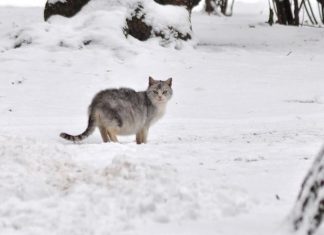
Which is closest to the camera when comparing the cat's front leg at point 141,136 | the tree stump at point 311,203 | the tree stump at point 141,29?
the tree stump at point 311,203

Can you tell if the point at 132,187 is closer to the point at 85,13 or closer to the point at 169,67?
the point at 169,67

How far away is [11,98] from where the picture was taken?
9.38 m

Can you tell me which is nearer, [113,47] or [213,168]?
[213,168]

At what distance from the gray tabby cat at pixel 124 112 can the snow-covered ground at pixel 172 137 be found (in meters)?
0.24

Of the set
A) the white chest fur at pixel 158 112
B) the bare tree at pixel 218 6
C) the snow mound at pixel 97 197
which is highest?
the snow mound at pixel 97 197

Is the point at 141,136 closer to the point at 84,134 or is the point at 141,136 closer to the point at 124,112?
the point at 124,112

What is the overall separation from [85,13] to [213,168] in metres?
9.33

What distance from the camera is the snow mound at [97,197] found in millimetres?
Result: 3557

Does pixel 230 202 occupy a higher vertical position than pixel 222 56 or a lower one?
higher

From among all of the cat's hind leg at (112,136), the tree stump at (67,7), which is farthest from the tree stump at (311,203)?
the tree stump at (67,7)

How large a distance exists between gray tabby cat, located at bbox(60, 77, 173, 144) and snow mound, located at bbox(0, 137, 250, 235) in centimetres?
196

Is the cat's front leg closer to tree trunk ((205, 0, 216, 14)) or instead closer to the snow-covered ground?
the snow-covered ground

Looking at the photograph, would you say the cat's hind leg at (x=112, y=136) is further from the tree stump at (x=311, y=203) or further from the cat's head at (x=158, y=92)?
the tree stump at (x=311, y=203)

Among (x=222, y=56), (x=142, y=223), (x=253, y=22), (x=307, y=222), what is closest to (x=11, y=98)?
(x=222, y=56)
